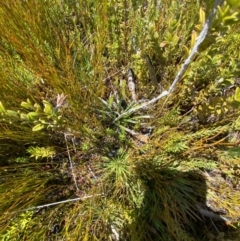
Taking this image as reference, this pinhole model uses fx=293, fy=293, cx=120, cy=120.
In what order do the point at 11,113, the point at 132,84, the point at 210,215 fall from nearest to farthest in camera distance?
the point at 11,113, the point at 210,215, the point at 132,84

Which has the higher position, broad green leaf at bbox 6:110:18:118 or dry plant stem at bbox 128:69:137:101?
dry plant stem at bbox 128:69:137:101

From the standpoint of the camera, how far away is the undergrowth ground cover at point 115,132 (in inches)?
41.9

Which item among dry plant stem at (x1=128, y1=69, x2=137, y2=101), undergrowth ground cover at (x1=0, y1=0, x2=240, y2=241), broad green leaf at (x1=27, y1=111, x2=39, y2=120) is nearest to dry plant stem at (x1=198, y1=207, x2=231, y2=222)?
undergrowth ground cover at (x1=0, y1=0, x2=240, y2=241)

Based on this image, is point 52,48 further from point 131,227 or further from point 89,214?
point 131,227

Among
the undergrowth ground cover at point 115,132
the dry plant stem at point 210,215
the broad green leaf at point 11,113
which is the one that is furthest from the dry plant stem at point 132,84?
the broad green leaf at point 11,113

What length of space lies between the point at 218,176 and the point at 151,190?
1.08 ft

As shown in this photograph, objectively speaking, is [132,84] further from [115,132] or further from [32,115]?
[32,115]

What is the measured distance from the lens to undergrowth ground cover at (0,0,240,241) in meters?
1.07

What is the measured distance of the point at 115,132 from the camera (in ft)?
4.31

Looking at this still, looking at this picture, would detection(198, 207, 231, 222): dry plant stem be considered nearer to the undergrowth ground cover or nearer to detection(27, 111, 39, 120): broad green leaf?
the undergrowth ground cover

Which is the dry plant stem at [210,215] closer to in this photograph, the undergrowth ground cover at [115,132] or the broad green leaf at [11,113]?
the undergrowth ground cover at [115,132]

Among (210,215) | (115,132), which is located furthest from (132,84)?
(210,215)

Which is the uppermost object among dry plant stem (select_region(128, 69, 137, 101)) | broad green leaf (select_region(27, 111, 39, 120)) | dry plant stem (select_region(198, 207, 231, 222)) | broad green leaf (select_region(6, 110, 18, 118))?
dry plant stem (select_region(128, 69, 137, 101))

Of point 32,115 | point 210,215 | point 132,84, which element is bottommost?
point 210,215
